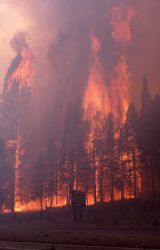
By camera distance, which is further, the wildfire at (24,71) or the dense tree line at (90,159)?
the wildfire at (24,71)

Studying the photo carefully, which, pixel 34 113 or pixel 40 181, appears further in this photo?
pixel 34 113

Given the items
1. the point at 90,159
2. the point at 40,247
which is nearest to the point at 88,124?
the point at 90,159

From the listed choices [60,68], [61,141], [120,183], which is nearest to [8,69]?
[60,68]

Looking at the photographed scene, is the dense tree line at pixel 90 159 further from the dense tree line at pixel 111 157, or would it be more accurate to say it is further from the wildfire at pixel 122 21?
the wildfire at pixel 122 21

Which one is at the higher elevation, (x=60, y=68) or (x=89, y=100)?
(x=60, y=68)

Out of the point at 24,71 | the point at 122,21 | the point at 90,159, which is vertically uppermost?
the point at 122,21

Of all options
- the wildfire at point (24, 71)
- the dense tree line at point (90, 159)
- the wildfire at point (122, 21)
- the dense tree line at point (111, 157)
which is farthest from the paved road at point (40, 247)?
the wildfire at point (122, 21)

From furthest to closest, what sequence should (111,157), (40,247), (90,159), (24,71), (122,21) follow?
1. (24,71)
2. (122,21)
3. (90,159)
4. (111,157)
5. (40,247)

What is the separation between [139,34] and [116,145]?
40.0m

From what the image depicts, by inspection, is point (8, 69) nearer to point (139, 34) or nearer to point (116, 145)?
point (139, 34)

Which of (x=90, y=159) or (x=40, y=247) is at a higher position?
(x=90, y=159)

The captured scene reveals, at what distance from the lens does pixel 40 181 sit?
6588cm

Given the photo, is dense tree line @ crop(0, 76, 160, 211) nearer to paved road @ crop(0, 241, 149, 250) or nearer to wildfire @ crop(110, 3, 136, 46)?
wildfire @ crop(110, 3, 136, 46)

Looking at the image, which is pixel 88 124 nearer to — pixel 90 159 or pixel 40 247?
pixel 90 159
